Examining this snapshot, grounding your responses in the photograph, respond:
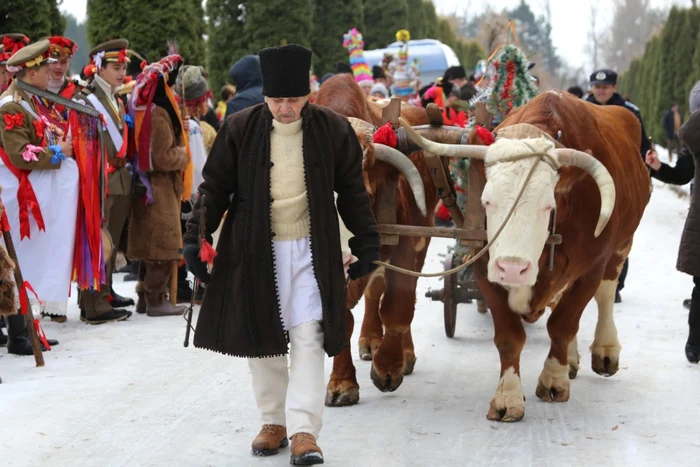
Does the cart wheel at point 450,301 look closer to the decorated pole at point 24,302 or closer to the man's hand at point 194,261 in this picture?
the decorated pole at point 24,302

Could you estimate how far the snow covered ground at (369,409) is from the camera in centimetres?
534

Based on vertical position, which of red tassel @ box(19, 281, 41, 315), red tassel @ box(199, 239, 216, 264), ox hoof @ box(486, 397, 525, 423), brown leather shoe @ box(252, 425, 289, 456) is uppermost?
red tassel @ box(199, 239, 216, 264)

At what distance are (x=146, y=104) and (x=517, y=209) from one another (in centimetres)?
457

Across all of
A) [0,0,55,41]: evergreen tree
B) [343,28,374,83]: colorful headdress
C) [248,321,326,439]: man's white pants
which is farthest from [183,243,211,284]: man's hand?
[343,28,374,83]: colorful headdress

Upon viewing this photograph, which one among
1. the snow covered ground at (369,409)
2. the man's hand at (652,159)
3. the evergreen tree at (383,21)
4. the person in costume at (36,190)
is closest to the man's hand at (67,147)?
the person in costume at (36,190)

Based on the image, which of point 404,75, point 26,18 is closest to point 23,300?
point 26,18

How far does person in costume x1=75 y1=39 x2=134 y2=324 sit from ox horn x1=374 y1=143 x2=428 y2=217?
11.1ft

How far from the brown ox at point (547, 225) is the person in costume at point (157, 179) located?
141 inches

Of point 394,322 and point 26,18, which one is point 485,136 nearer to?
point 394,322

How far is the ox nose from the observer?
5371mm

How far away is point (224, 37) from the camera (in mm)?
22766

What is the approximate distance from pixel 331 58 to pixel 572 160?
887 inches

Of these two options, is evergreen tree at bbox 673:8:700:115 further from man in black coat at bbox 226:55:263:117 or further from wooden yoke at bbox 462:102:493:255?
wooden yoke at bbox 462:102:493:255

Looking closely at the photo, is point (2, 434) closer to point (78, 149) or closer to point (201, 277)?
point (201, 277)
